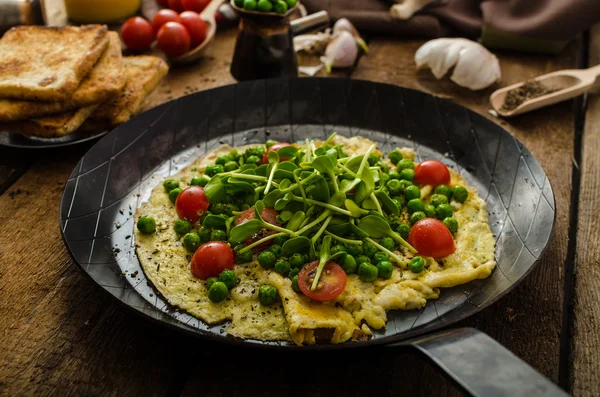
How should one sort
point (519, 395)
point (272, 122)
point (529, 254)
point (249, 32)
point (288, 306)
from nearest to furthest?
point (519, 395) < point (288, 306) < point (529, 254) < point (272, 122) < point (249, 32)

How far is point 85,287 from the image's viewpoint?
9.07 ft

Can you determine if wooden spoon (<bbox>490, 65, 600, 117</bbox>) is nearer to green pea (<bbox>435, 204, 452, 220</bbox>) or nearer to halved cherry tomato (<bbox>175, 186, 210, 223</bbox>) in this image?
green pea (<bbox>435, 204, 452, 220</bbox>)

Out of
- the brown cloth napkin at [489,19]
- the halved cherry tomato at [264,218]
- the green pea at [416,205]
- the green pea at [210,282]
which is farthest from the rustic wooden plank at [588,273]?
the green pea at [210,282]

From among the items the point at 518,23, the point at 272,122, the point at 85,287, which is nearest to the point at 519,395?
the point at 85,287

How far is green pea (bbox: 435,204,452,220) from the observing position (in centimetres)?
305

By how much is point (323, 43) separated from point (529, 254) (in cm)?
296

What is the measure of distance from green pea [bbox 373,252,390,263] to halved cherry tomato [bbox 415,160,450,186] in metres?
0.75

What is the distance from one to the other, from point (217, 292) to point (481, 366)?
4.05ft

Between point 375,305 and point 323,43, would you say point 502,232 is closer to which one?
point 375,305

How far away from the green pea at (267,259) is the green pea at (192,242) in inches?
14.4

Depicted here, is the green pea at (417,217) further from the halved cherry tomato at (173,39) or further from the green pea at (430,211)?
the halved cherry tomato at (173,39)

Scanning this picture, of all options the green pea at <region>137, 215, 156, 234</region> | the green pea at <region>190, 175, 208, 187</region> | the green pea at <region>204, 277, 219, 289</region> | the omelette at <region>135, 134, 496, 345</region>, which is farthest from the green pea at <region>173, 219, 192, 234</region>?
the green pea at <region>204, 277, 219, 289</region>

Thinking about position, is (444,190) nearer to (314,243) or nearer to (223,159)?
(314,243)

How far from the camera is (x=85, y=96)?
12.0ft
